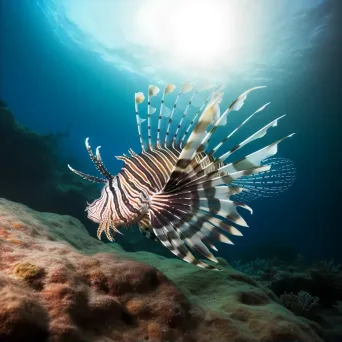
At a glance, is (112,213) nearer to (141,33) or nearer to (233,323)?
(233,323)

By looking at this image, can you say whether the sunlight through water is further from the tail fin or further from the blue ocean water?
the tail fin

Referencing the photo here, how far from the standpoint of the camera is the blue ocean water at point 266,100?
67.8 feet

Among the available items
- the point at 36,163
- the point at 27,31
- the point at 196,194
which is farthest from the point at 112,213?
the point at 27,31

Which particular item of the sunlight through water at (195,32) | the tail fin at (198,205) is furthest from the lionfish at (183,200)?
the sunlight through water at (195,32)

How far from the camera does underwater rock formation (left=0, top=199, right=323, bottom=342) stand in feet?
5.61

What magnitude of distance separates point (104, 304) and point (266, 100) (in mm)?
26297

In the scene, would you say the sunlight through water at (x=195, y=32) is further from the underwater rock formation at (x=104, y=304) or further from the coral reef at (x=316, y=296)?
the underwater rock formation at (x=104, y=304)

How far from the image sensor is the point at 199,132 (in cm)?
235

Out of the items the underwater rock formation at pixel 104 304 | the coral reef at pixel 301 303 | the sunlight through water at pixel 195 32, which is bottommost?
the underwater rock formation at pixel 104 304

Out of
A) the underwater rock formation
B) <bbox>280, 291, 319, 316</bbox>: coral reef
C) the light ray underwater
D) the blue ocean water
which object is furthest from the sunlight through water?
the underwater rock formation

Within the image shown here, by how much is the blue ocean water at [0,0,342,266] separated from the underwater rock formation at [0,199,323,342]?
17396 millimetres

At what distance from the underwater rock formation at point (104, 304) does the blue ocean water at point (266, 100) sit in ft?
57.1

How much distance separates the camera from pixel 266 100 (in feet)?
83.6

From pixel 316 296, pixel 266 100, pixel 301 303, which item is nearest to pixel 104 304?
pixel 301 303
